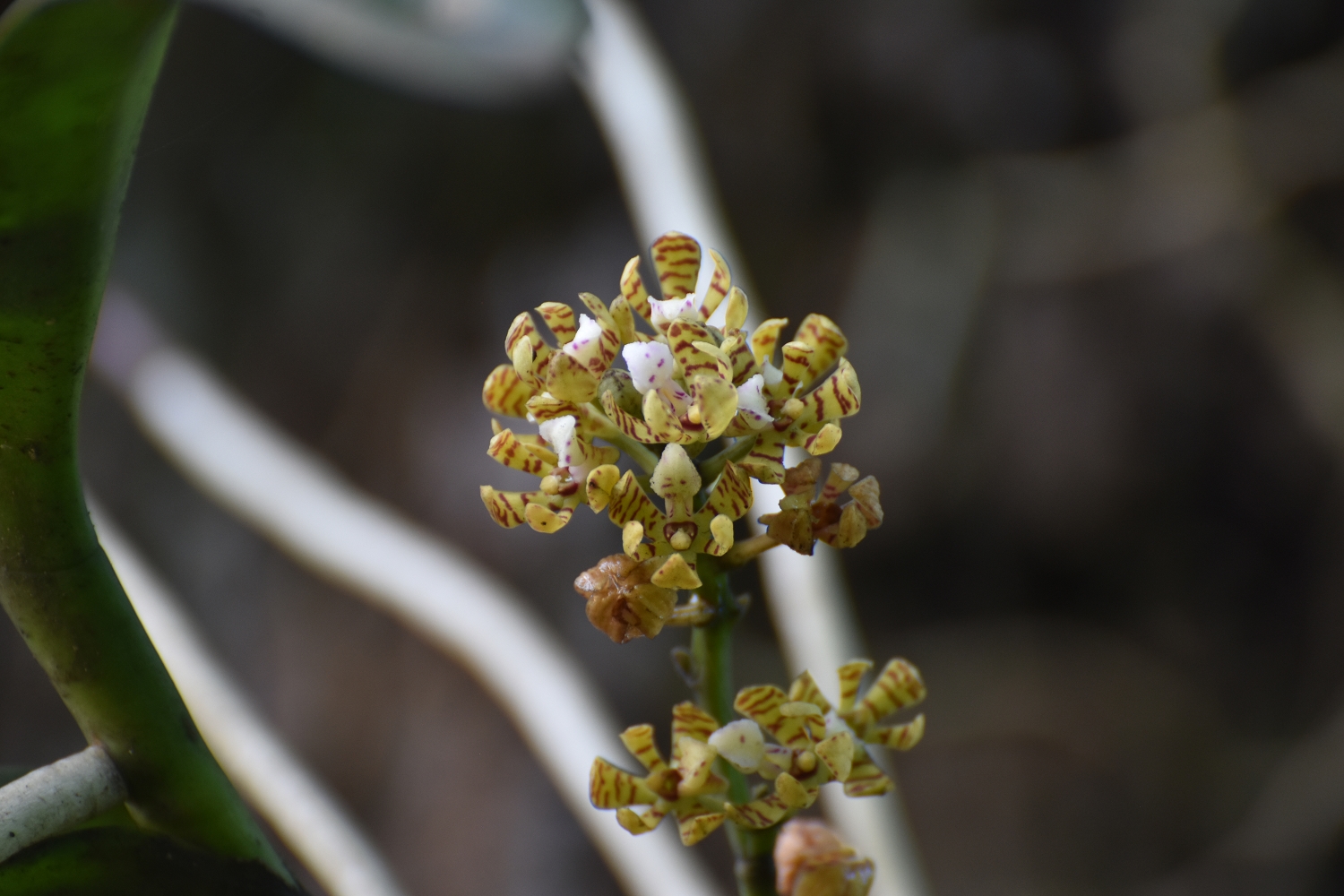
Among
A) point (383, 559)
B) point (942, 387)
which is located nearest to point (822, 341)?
point (383, 559)

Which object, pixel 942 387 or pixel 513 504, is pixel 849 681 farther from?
pixel 942 387

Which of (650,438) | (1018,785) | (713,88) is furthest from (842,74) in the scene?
(650,438)

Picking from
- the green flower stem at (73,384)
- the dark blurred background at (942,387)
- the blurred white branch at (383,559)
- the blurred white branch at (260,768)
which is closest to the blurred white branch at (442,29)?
the green flower stem at (73,384)

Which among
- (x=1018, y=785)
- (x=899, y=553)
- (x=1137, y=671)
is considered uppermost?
(x=899, y=553)

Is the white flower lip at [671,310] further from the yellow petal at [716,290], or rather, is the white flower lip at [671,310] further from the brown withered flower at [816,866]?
the brown withered flower at [816,866]

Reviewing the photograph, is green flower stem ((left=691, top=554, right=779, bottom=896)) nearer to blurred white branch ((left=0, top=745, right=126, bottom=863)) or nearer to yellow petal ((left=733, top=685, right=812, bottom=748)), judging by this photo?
yellow petal ((left=733, top=685, right=812, bottom=748))

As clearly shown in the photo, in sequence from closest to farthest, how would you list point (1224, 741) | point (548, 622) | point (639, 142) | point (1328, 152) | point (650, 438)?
point (650, 438) → point (639, 142) → point (1328, 152) → point (1224, 741) → point (548, 622)

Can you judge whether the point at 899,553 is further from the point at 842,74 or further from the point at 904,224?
the point at 842,74

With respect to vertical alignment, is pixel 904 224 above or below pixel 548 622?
above
